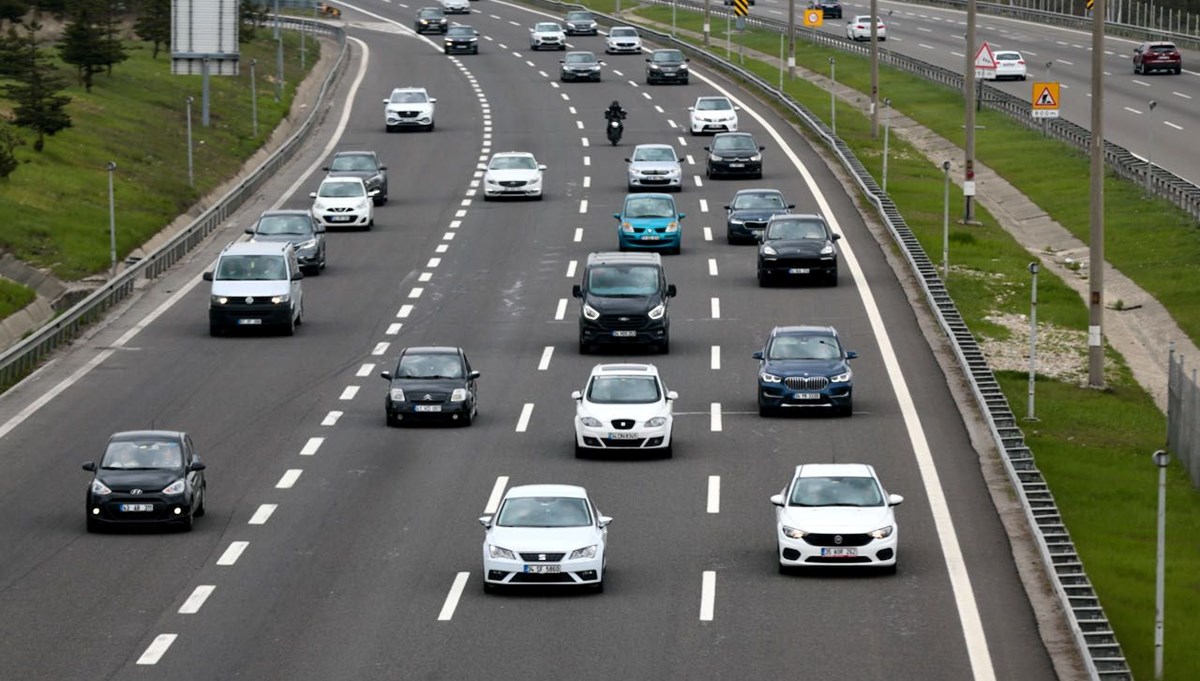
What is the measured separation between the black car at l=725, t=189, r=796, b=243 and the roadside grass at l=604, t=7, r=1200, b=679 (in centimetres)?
506

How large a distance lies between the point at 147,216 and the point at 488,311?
1682 cm

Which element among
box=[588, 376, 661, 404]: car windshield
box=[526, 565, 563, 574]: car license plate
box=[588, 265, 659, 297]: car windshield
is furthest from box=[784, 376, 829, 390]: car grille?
box=[526, 565, 563, 574]: car license plate

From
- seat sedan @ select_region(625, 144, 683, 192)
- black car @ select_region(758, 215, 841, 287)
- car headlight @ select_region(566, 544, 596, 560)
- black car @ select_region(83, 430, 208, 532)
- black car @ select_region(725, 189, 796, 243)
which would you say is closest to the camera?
car headlight @ select_region(566, 544, 596, 560)

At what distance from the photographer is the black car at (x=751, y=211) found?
204 feet

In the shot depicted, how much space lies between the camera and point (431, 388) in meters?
42.3

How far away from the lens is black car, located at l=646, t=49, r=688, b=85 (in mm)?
99062

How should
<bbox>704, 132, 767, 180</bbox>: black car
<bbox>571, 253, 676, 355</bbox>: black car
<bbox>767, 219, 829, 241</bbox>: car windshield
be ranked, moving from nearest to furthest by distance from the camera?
<bbox>571, 253, 676, 355</bbox>: black car
<bbox>767, 219, 829, 241</bbox>: car windshield
<bbox>704, 132, 767, 180</bbox>: black car

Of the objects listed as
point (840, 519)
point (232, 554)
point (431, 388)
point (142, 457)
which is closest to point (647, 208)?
point (431, 388)

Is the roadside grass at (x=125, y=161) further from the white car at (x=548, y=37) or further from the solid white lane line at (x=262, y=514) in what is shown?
the solid white lane line at (x=262, y=514)

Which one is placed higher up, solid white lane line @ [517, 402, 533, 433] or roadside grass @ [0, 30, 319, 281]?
roadside grass @ [0, 30, 319, 281]

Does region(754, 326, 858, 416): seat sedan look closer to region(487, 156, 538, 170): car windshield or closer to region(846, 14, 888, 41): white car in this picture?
region(487, 156, 538, 170): car windshield

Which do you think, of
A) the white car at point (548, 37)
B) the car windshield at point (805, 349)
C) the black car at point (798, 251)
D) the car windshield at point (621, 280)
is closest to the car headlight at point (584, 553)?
the car windshield at point (805, 349)

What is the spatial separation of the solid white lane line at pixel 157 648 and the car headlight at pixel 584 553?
18.7ft

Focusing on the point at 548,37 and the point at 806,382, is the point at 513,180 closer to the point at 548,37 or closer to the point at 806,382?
the point at 806,382
